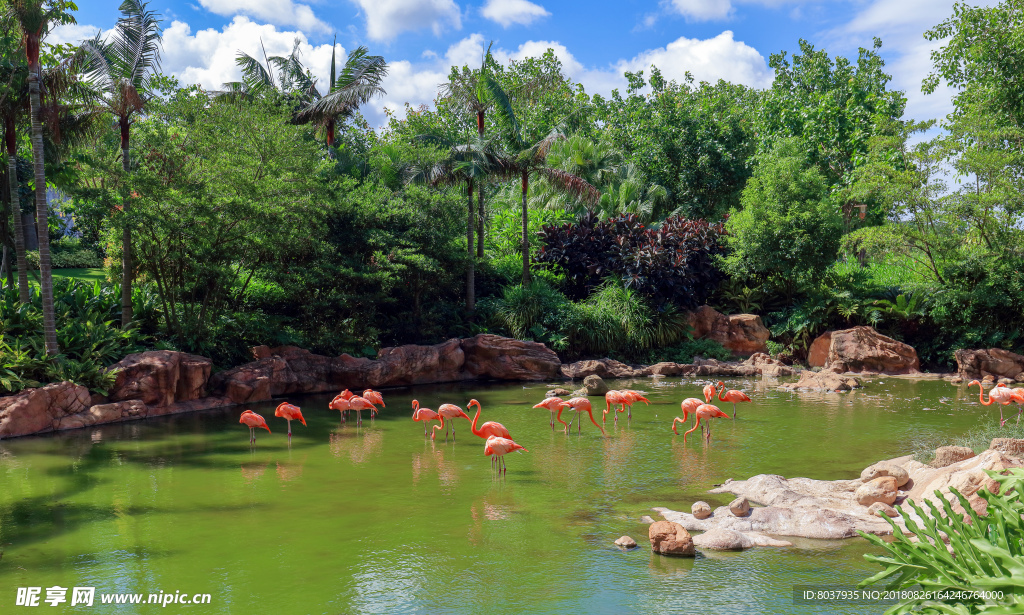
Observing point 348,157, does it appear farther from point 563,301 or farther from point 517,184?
point 517,184

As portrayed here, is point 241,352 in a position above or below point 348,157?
below

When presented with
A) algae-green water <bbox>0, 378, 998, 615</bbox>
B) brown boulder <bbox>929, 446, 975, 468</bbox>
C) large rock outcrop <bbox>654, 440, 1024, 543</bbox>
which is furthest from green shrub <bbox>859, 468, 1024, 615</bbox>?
brown boulder <bbox>929, 446, 975, 468</bbox>

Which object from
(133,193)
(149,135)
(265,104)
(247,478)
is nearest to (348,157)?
(265,104)

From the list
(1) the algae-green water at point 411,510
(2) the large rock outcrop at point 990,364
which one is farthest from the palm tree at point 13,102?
(2) the large rock outcrop at point 990,364

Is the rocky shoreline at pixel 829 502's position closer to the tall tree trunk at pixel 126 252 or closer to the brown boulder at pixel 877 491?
the brown boulder at pixel 877 491

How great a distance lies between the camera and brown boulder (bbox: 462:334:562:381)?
742 inches

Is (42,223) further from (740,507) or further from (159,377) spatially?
(740,507)

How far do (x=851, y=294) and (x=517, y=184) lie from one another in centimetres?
1484

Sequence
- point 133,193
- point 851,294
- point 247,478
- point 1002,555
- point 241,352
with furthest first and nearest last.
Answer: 1. point 851,294
2. point 241,352
3. point 133,193
4. point 247,478
5. point 1002,555

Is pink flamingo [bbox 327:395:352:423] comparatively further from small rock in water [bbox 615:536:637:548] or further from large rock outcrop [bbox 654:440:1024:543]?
small rock in water [bbox 615:536:637:548]

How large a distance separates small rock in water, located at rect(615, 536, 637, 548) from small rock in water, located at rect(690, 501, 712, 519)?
0.98 meters

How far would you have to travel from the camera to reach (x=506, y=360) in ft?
61.8

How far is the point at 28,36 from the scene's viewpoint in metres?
13.3

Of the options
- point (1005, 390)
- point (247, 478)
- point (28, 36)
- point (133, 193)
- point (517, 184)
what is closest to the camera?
point (247, 478)
